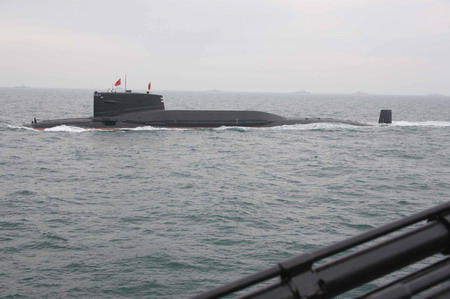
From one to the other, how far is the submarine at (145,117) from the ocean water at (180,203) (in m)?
2.58

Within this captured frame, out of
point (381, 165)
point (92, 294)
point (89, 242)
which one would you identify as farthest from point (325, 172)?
point (92, 294)

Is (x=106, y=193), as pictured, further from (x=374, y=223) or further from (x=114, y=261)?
(x=374, y=223)

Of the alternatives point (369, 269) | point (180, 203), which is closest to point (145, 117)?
point (180, 203)

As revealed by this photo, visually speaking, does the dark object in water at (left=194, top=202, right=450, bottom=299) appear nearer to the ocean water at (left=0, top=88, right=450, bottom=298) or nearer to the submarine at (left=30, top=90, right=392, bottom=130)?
the ocean water at (left=0, top=88, right=450, bottom=298)

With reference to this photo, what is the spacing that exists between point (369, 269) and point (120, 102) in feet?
130

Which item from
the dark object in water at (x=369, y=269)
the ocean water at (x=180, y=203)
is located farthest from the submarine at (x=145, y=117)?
the dark object in water at (x=369, y=269)

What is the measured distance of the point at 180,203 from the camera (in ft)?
63.6

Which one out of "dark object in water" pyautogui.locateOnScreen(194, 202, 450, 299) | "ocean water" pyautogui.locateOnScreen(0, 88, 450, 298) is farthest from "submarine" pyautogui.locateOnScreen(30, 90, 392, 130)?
"dark object in water" pyautogui.locateOnScreen(194, 202, 450, 299)

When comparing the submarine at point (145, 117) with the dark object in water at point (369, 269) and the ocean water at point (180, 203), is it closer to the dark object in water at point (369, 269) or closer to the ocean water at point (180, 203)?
the ocean water at point (180, 203)

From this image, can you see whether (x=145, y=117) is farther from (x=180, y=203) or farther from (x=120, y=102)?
(x=180, y=203)

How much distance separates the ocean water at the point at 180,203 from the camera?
502 inches

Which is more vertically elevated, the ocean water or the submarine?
the submarine

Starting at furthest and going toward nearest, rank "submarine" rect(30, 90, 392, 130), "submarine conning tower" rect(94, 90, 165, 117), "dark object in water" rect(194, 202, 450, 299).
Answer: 1. "submarine" rect(30, 90, 392, 130)
2. "submarine conning tower" rect(94, 90, 165, 117)
3. "dark object in water" rect(194, 202, 450, 299)

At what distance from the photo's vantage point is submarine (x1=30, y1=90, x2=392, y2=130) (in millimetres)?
39938
